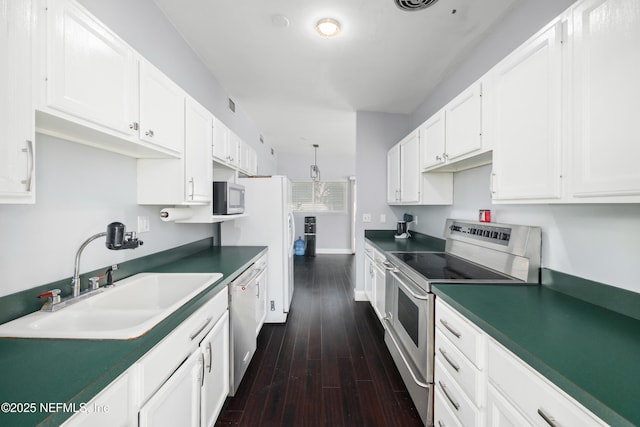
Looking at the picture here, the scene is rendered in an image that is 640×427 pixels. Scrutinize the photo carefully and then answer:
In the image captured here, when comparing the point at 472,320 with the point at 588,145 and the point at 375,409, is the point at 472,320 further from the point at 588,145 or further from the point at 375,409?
the point at 375,409

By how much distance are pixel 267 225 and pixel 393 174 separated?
1734 millimetres

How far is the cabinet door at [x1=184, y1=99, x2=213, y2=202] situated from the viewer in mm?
1774

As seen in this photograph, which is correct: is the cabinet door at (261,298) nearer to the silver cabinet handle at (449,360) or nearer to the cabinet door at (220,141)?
the cabinet door at (220,141)

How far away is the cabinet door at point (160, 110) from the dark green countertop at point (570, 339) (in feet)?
5.83

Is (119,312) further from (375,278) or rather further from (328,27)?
(375,278)

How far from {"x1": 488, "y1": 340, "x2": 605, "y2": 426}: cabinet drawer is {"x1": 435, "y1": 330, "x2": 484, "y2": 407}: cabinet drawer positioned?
9 centimetres

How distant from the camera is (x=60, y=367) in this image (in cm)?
74

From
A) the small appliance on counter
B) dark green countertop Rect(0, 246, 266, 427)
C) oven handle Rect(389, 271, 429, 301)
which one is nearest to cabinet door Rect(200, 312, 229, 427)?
dark green countertop Rect(0, 246, 266, 427)

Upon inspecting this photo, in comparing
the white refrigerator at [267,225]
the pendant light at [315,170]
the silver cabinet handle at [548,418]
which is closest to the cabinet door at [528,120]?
the silver cabinet handle at [548,418]

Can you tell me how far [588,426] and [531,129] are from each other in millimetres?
1136

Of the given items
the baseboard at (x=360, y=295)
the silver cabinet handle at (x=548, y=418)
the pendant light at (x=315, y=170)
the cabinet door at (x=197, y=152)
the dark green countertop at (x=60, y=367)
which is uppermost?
the pendant light at (x=315, y=170)

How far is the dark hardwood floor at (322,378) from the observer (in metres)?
1.69

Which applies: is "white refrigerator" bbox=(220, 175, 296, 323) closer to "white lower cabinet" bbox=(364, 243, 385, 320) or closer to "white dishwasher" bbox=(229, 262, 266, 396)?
"white dishwasher" bbox=(229, 262, 266, 396)

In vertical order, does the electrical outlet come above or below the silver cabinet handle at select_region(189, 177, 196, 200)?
below
